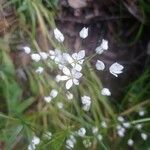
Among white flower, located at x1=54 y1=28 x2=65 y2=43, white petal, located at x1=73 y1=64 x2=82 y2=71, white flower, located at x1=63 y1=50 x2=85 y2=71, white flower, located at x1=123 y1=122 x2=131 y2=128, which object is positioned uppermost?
white flower, located at x1=54 y1=28 x2=65 y2=43

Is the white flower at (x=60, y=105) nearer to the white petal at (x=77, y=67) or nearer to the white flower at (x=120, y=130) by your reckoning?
the white flower at (x=120, y=130)

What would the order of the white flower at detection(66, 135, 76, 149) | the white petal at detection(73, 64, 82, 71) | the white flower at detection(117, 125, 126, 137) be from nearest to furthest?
the white petal at detection(73, 64, 82, 71) < the white flower at detection(66, 135, 76, 149) < the white flower at detection(117, 125, 126, 137)

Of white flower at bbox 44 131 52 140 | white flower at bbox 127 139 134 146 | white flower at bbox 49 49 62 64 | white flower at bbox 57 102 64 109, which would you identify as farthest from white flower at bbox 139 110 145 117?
white flower at bbox 49 49 62 64

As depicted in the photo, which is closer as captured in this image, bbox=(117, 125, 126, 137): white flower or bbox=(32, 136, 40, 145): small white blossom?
bbox=(32, 136, 40, 145): small white blossom

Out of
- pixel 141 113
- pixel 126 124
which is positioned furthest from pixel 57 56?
pixel 141 113

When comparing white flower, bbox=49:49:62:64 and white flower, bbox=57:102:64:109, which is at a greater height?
white flower, bbox=49:49:62:64

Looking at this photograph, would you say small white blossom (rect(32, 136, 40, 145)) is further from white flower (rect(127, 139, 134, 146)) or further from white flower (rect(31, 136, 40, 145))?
white flower (rect(127, 139, 134, 146))

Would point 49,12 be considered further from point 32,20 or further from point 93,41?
point 93,41

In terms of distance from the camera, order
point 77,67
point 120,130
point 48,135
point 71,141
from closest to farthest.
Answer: point 77,67, point 48,135, point 71,141, point 120,130

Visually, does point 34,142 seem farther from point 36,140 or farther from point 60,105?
point 60,105

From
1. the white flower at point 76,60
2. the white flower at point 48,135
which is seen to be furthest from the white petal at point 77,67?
the white flower at point 48,135

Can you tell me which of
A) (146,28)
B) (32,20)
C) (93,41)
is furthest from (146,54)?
(32,20)
